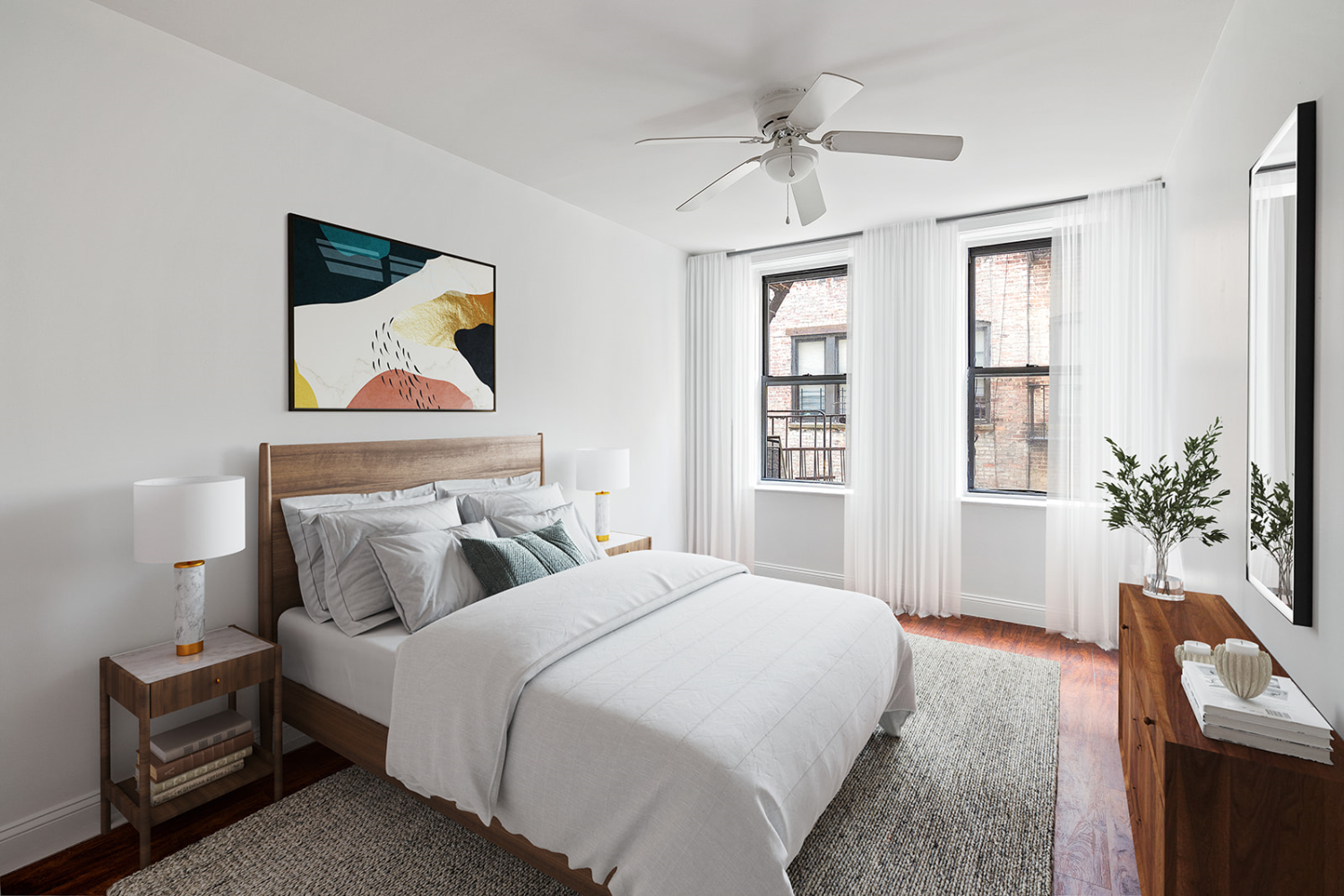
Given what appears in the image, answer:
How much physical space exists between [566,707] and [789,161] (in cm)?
213

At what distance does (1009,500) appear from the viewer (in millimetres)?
4117

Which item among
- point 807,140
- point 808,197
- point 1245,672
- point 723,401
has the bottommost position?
point 1245,672

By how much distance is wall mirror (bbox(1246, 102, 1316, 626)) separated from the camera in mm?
1395

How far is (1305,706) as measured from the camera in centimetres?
128

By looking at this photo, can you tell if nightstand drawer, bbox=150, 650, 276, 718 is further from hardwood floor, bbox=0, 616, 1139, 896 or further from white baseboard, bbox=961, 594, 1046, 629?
white baseboard, bbox=961, 594, 1046, 629

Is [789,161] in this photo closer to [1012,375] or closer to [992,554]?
[1012,375]

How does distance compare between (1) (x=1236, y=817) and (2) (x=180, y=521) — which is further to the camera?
(2) (x=180, y=521)

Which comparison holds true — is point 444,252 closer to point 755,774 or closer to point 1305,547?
point 755,774

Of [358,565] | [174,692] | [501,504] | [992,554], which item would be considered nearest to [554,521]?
[501,504]

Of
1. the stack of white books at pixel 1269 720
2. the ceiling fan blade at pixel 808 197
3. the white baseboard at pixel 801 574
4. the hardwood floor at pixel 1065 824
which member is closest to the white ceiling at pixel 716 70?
the ceiling fan blade at pixel 808 197

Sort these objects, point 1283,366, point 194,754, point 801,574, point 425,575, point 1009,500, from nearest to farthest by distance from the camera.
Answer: point 1283,366 < point 194,754 < point 425,575 < point 1009,500 < point 801,574

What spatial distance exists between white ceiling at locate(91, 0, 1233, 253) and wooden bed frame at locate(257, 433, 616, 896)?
144 cm

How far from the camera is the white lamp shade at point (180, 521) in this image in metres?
1.92

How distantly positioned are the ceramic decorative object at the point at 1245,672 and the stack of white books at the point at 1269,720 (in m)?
0.02
